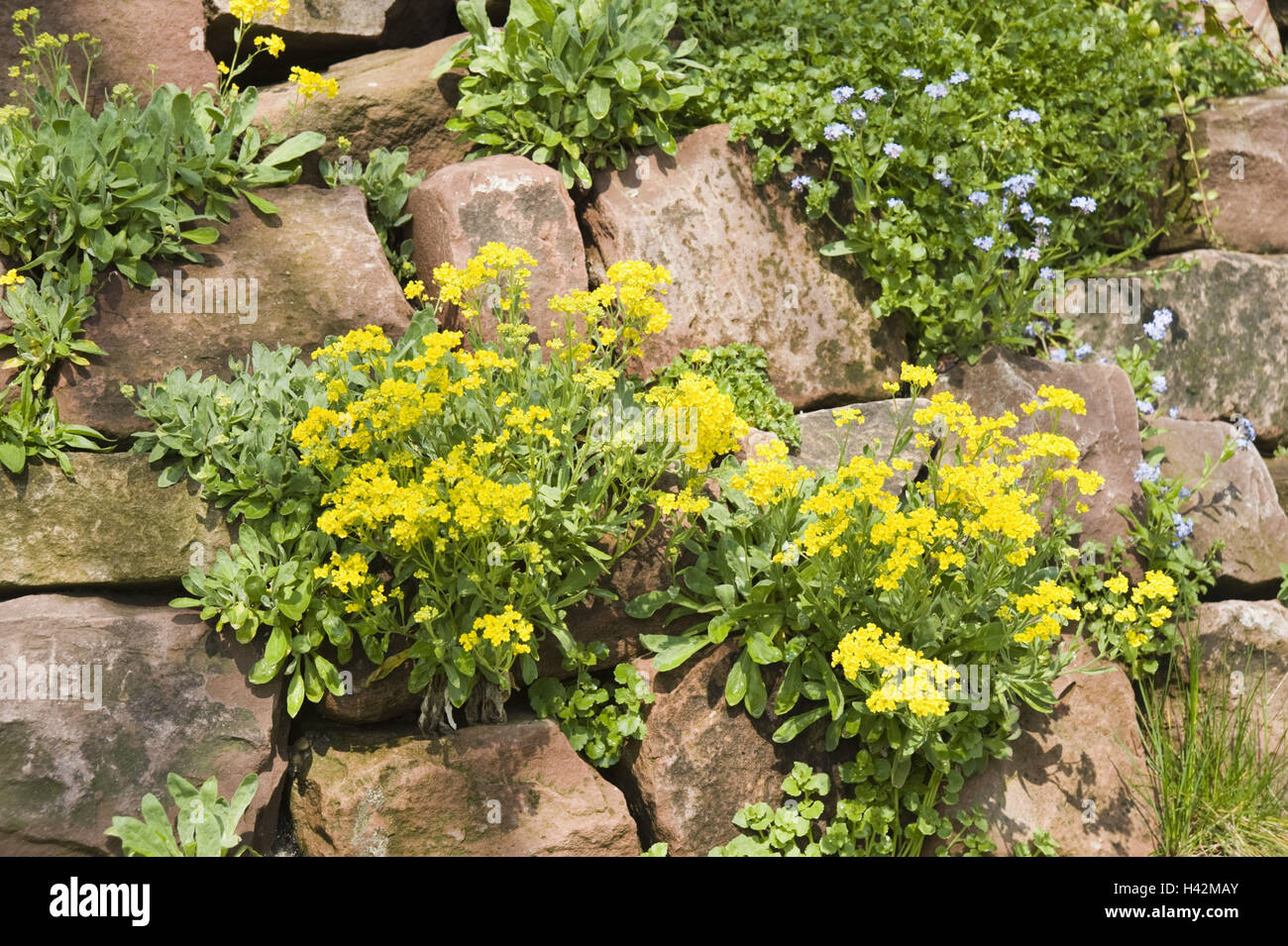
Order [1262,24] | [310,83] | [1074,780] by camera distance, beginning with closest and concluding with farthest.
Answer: [1074,780]
[310,83]
[1262,24]

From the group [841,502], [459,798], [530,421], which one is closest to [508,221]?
[530,421]

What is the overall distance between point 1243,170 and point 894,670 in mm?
4025

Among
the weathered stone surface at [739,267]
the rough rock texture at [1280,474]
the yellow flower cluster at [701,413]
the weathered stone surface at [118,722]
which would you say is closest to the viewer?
the weathered stone surface at [118,722]

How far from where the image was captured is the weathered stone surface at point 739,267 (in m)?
5.36

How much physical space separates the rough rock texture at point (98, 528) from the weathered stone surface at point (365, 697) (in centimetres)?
66

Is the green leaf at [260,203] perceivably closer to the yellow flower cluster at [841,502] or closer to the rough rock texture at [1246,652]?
the yellow flower cluster at [841,502]

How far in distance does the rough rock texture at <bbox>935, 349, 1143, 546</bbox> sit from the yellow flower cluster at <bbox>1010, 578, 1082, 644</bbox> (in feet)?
3.84

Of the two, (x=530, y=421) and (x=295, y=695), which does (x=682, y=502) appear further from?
(x=295, y=695)

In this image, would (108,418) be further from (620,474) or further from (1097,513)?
(1097,513)

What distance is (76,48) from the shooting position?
5.34 m

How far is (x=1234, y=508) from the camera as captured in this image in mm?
5465

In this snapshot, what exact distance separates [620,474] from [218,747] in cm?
171

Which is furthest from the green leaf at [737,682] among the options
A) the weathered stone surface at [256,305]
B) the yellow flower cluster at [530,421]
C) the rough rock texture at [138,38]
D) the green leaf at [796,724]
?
the rough rock texture at [138,38]

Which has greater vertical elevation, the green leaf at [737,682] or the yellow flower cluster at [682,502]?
the yellow flower cluster at [682,502]
